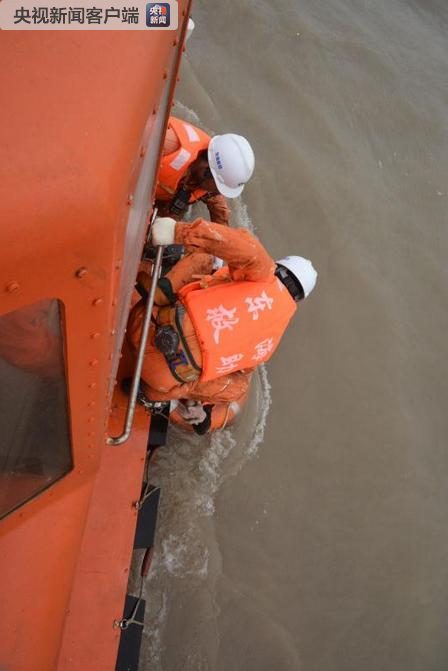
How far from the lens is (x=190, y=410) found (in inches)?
114

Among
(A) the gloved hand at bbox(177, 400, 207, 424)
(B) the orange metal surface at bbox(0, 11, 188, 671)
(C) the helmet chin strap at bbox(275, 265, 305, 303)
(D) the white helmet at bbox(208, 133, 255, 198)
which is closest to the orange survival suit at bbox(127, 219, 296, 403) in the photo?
(C) the helmet chin strap at bbox(275, 265, 305, 303)

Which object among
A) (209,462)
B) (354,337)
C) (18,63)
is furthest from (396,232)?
(18,63)

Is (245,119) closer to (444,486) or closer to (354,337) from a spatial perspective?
(354,337)

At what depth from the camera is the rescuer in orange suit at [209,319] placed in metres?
2.30

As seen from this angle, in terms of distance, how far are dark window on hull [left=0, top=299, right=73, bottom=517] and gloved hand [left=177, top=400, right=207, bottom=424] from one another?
1363 mm

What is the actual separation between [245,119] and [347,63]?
152 cm

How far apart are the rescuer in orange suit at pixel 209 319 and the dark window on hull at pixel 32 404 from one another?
0.90 meters

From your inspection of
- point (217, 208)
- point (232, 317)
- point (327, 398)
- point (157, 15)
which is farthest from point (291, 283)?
point (157, 15)

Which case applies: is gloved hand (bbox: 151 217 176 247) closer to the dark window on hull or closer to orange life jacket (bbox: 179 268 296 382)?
orange life jacket (bbox: 179 268 296 382)

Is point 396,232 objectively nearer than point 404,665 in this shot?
No

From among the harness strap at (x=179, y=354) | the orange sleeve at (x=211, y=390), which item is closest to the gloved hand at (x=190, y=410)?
the orange sleeve at (x=211, y=390)

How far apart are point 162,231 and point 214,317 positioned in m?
0.50

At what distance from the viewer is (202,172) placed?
3.20m

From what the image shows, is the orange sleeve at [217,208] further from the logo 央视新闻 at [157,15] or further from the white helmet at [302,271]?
the logo 央视新闻 at [157,15]
